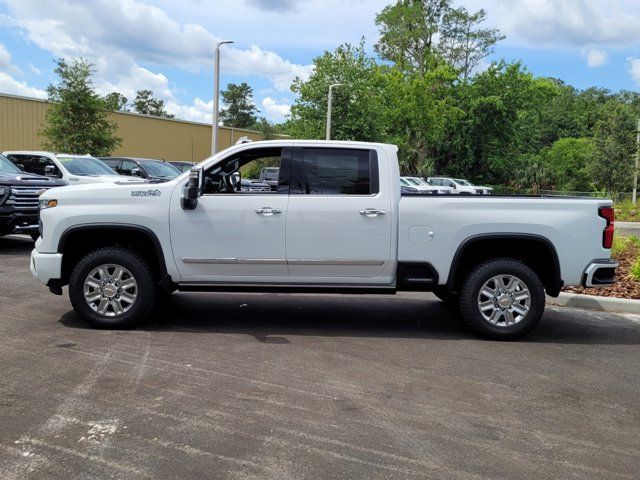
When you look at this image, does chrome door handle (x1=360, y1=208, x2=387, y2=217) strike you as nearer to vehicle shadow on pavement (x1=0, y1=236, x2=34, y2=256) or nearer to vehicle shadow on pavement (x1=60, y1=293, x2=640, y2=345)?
vehicle shadow on pavement (x1=60, y1=293, x2=640, y2=345)

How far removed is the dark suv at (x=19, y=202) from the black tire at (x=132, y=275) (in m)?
6.10

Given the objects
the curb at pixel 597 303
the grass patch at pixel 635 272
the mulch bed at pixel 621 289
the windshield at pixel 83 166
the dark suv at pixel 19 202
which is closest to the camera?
the curb at pixel 597 303

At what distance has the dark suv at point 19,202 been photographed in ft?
38.5

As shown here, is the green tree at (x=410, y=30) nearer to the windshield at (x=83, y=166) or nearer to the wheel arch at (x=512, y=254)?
the windshield at (x=83, y=166)

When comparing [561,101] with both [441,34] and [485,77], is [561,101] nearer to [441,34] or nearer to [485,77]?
[441,34]

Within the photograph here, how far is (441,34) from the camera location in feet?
192

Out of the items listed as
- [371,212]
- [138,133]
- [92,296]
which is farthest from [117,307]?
[138,133]

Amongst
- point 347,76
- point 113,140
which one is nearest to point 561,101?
point 347,76

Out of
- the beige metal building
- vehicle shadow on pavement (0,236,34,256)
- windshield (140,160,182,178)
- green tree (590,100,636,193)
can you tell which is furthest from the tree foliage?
vehicle shadow on pavement (0,236,34,256)

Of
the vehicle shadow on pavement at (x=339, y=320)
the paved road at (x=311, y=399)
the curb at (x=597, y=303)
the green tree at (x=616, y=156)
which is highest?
the green tree at (x=616, y=156)

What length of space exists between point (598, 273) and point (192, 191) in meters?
4.11

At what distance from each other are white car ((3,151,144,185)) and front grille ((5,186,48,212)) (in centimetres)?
244

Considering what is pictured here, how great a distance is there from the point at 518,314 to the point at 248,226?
285 centimetres

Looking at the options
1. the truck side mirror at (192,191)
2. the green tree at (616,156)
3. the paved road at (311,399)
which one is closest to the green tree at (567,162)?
the green tree at (616,156)
